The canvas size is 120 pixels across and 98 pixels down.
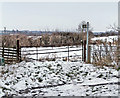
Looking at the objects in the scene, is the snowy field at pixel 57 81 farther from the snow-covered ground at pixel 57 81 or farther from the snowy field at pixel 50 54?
the snowy field at pixel 50 54

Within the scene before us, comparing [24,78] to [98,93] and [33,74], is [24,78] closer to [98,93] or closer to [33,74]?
[33,74]

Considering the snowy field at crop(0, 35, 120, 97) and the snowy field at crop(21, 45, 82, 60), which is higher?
the snowy field at crop(21, 45, 82, 60)

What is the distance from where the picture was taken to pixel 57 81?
6109 mm

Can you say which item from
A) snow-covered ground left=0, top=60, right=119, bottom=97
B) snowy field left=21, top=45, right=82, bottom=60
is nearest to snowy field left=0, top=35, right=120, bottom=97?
snow-covered ground left=0, top=60, right=119, bottom=97

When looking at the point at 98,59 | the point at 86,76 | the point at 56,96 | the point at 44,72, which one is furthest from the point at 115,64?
the point at 56,96

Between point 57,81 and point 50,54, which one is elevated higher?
point 50,54

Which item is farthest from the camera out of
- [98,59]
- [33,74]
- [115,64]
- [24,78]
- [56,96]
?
[98,59]

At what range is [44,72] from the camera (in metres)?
7.35

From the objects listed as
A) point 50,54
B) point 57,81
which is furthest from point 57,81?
point 50,54

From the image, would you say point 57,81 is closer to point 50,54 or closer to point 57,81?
point 57,81

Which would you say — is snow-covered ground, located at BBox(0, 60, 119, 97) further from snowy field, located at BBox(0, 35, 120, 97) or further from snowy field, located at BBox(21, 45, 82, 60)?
snowy field, located at BBox(21, 45, 82, 60)

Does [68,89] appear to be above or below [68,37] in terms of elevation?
below

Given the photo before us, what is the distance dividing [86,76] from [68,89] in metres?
1.88

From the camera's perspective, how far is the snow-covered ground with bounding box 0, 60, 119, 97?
475 centimetres
